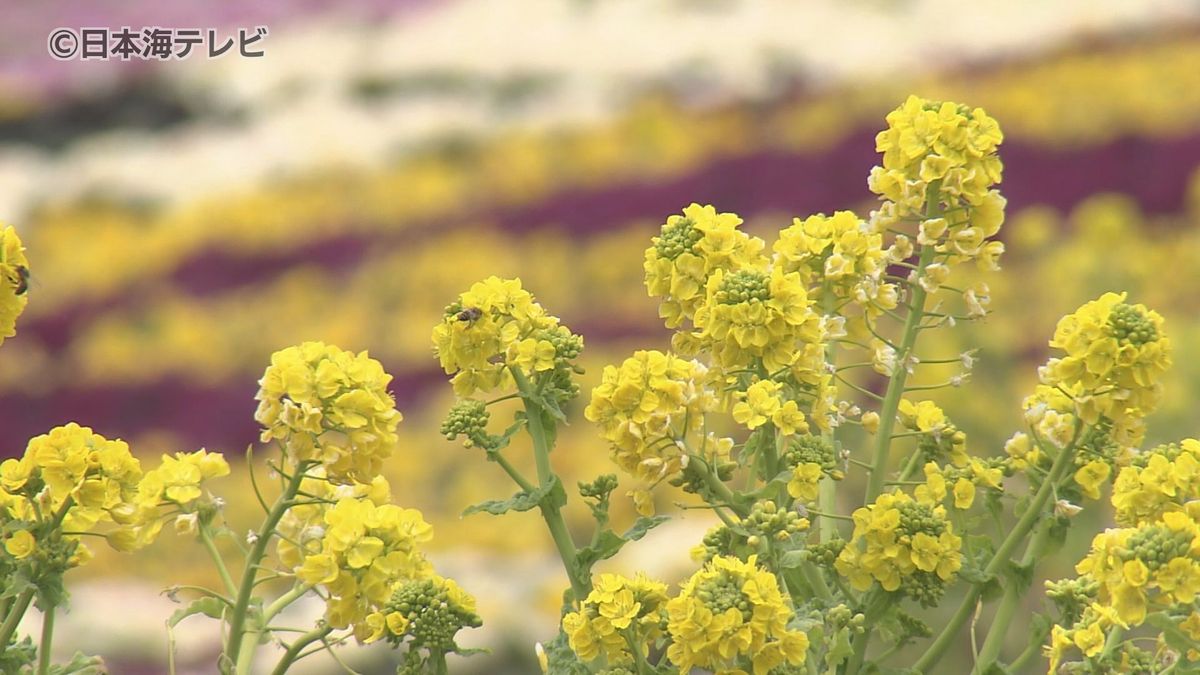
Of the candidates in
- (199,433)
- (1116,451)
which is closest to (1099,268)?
(199,433)

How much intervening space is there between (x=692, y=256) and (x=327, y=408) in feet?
0.88

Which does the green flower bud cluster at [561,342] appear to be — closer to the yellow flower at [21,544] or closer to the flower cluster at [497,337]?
the flower cluster at [497,337]

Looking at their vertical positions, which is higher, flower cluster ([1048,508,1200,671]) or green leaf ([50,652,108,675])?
green leaf ([50,652,108,675])

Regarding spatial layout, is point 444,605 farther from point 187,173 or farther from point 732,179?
point 187,173

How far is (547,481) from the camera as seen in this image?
1.04m

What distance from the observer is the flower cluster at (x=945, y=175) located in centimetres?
108

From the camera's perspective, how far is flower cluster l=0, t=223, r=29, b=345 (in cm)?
106

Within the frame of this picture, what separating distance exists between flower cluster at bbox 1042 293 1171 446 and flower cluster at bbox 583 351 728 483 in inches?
9.0

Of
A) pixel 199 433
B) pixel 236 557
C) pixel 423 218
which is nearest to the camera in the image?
pixel 236 557

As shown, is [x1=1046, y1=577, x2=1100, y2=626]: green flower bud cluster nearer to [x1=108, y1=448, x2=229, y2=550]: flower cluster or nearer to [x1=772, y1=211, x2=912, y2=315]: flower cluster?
[x1=772, y1=211, x2=912, y2=315]: flower cluster

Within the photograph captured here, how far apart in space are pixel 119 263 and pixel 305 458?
15.8ft

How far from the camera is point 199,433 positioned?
445 centimetres

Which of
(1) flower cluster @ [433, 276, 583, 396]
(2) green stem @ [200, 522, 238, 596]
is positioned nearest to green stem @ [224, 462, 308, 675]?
(2) green stem @ [200, 522, 238, 596]

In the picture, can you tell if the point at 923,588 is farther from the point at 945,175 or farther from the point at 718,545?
the point at 945,175
